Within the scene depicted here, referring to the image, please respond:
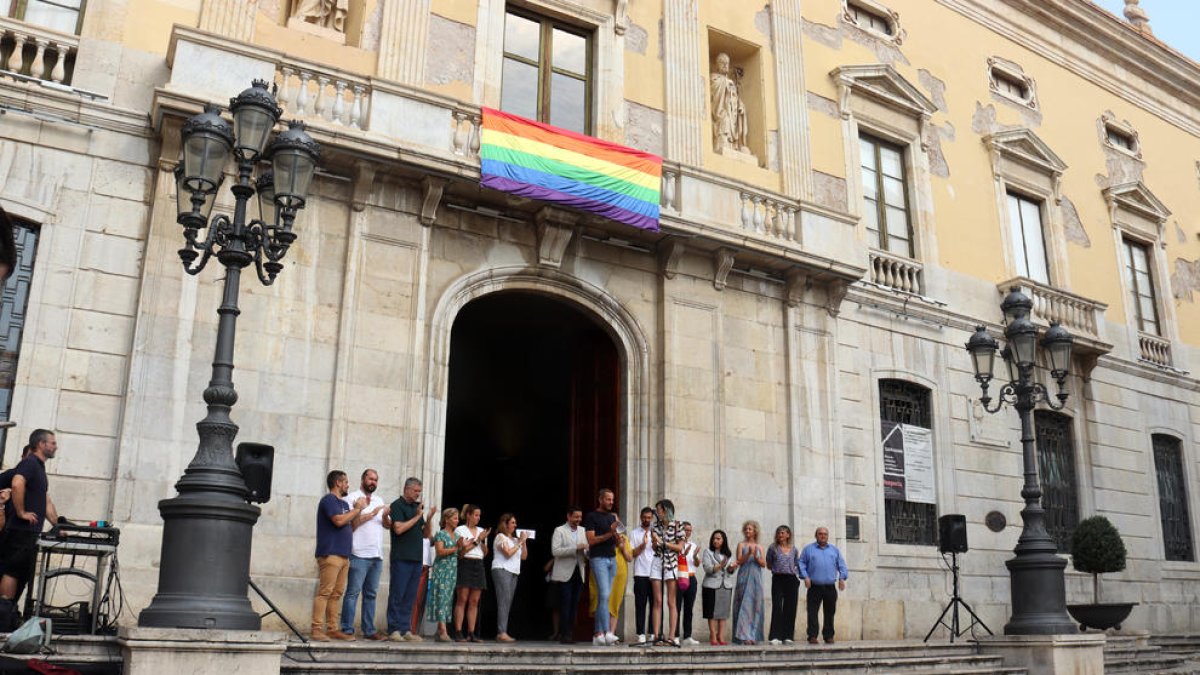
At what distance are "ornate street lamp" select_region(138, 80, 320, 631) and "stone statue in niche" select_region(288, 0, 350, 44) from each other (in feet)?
14.9

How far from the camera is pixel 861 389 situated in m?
16.1

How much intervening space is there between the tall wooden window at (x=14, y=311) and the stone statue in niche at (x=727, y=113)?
9534 millimetres

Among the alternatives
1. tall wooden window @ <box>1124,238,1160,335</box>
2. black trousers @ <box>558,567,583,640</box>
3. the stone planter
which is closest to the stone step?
black trousers @ <box>558,567,583,640</box>

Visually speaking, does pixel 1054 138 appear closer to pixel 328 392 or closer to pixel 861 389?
pixel 861 389

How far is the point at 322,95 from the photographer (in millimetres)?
12188

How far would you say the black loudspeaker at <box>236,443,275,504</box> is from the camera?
945 cm

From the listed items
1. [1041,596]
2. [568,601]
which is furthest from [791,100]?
[568,601]

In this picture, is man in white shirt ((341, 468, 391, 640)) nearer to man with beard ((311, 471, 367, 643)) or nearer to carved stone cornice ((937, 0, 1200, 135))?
man with beard ((311, 471, 367, 643))

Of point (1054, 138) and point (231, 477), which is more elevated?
point (1054, 138)

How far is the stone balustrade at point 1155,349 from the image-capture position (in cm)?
2141

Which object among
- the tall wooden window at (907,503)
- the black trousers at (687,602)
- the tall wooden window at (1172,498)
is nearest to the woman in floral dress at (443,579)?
the black trousers at (687,602)

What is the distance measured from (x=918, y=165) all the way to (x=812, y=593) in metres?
8.72

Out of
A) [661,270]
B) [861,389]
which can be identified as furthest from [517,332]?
[861,389]

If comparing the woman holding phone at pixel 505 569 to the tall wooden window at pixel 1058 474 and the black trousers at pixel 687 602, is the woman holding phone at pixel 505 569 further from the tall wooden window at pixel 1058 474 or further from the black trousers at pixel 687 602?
the tall wooden window at pixel 1058 474
